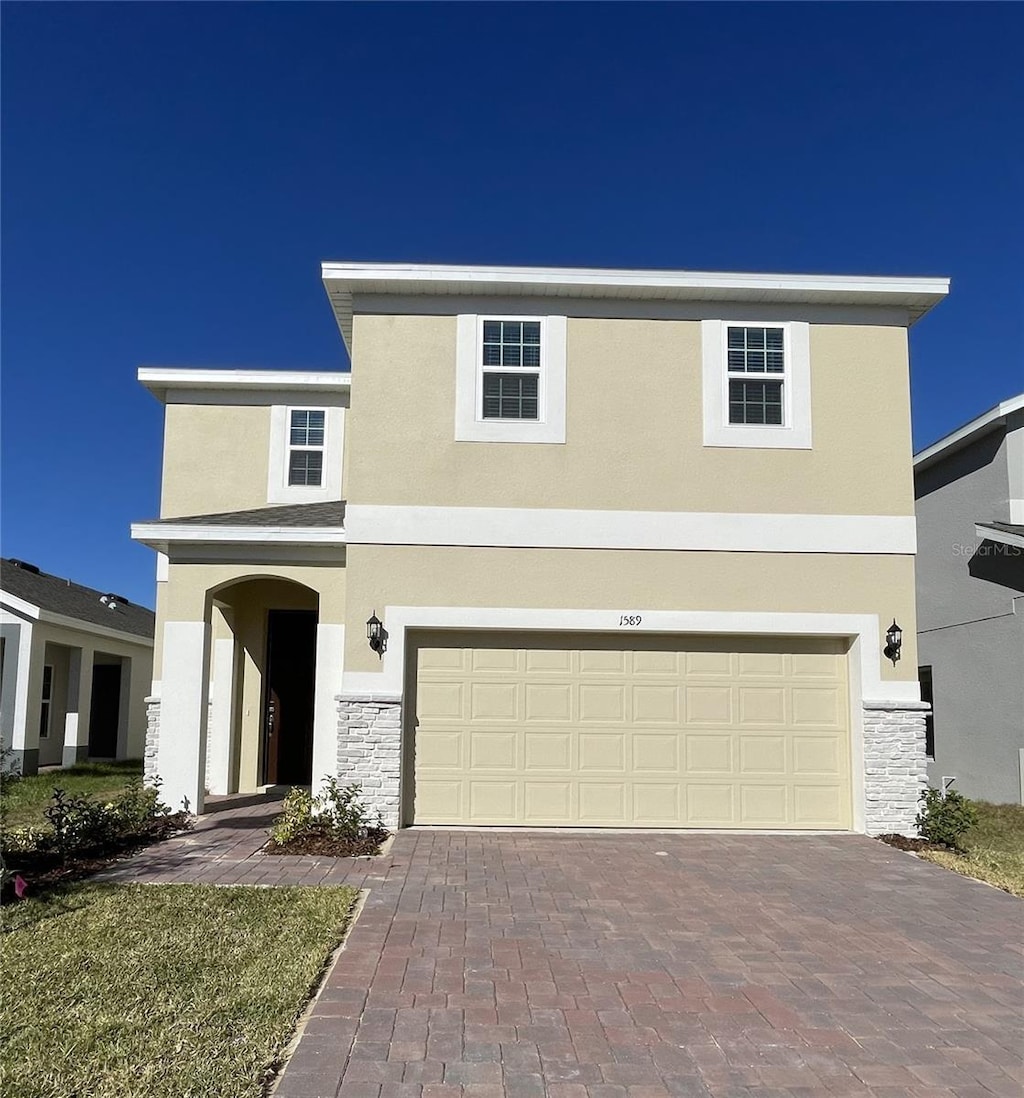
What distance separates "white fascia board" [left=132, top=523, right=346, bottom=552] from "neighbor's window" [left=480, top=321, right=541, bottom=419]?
8.45ft

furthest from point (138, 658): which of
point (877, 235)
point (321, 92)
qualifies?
point (877, 235)

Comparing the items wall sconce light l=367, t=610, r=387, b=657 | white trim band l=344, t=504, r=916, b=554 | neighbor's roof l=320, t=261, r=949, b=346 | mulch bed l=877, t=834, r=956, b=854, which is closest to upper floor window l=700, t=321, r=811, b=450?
neighbor's roof l=320, t=261, r=949, b=346

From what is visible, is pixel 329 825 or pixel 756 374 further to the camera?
pixel 756 374

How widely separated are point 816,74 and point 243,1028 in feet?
39.7

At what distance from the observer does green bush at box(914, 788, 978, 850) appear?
10078mm

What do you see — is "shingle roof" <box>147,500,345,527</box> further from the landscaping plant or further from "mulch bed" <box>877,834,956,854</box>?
"mulch bed" <box>877,834,956,854</box>

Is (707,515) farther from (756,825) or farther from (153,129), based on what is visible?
(153,129)

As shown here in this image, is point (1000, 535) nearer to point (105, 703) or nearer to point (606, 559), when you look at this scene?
point (606, 559)

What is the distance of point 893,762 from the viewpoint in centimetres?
1037

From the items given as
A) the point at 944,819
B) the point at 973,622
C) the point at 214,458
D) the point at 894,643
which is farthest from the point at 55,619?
the point at 973,622

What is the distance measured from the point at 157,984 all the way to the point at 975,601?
46.3 feet

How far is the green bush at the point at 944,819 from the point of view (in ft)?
33.1

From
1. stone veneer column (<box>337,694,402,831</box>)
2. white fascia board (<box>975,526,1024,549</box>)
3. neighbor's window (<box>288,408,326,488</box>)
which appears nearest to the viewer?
stone veneer column (<box>337,694,402,831</box>)

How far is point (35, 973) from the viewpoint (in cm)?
553
